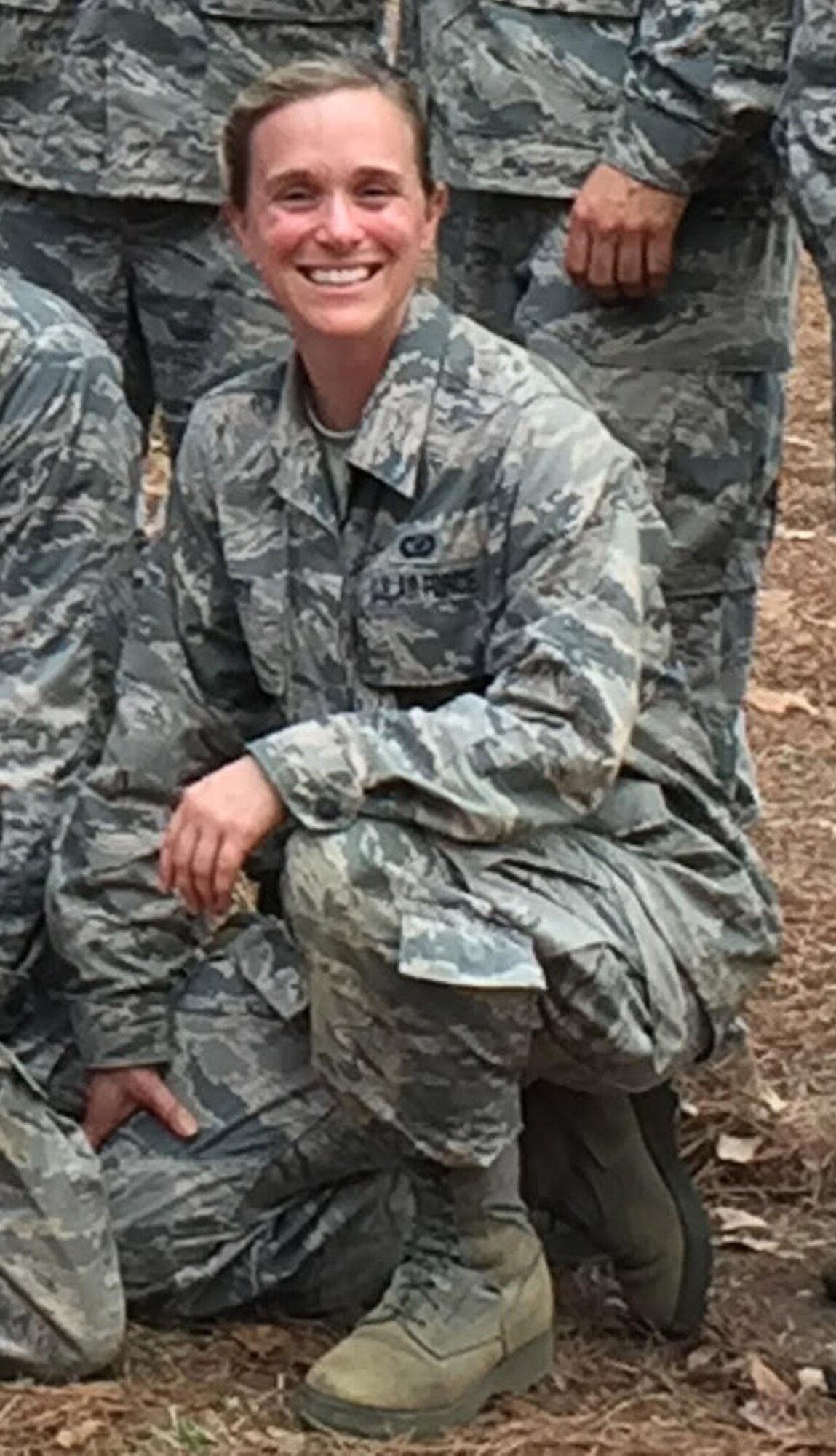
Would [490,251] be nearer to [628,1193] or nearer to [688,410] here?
[688,410]

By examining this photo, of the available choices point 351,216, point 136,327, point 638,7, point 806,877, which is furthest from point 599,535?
point 806,877

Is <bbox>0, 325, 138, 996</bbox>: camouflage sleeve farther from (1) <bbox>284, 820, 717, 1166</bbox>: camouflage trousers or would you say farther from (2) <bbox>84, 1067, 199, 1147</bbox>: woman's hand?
(1) <bbox>284, 820, 717, 1166</bbox>: camouflage trousers

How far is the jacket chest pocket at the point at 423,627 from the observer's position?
370 centimetres

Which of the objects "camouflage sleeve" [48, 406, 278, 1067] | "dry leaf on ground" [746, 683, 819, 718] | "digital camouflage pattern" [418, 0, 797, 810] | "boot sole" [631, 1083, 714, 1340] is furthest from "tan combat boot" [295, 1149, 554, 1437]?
"dry leaf on ground" [746, 683, 819, 718]

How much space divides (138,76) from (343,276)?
1205mm

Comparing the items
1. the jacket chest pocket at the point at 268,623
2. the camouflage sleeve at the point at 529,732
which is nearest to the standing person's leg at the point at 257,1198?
the jacket chest pocket at the point at 268,623

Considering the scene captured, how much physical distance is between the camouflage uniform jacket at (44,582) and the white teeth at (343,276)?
45cm

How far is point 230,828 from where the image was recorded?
11.5 feet

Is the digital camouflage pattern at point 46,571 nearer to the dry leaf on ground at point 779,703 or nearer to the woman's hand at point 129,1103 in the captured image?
the woman's hand at point 129,1103

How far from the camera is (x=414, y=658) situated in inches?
147

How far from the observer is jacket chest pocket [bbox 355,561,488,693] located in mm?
3697

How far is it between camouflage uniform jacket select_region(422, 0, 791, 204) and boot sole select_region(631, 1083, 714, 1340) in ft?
3.75

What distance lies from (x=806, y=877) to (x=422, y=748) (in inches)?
84.0

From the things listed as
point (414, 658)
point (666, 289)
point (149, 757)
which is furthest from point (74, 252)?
point (414, 658)
